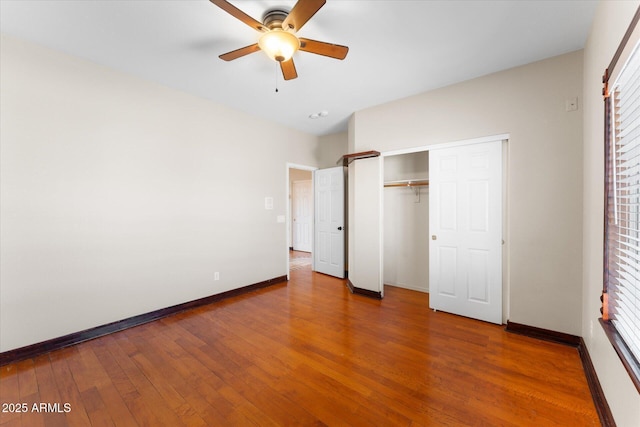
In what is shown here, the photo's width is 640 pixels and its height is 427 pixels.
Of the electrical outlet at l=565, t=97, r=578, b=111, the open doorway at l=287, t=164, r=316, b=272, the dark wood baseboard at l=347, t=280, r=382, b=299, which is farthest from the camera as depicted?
the open doorway at l=287, t=164, r=316, b=272

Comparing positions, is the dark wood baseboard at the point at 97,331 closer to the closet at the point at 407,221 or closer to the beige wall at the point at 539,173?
the closet at the point at 407,221

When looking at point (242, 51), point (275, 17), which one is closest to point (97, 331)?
point (242, 51)

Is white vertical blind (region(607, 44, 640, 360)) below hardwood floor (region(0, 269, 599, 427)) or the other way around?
the other way around

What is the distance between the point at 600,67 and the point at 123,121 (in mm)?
4257

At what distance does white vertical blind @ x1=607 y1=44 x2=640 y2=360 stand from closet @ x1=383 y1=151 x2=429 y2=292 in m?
2.40

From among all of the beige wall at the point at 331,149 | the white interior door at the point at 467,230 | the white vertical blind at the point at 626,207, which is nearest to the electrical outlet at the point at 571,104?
the white interior door at the point at 467,230

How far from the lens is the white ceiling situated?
1933 mm

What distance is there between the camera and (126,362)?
223 centimetres

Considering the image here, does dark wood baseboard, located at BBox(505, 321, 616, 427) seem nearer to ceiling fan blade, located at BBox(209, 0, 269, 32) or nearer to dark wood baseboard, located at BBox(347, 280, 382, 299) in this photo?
dark wood baseboard, located at BBox(347, 280, 382, 299)

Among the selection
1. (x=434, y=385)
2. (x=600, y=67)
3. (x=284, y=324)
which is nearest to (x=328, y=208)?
(x=284, y=324)

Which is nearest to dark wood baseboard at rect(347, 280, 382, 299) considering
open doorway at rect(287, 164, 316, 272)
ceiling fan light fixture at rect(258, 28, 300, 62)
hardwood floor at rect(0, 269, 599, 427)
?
hardwood floor at rect(0, 269, 599, 427)

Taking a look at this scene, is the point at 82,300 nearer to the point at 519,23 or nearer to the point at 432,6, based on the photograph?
the point at 432,6

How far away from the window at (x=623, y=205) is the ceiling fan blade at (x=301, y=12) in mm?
1524

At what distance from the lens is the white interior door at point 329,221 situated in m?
4.82
